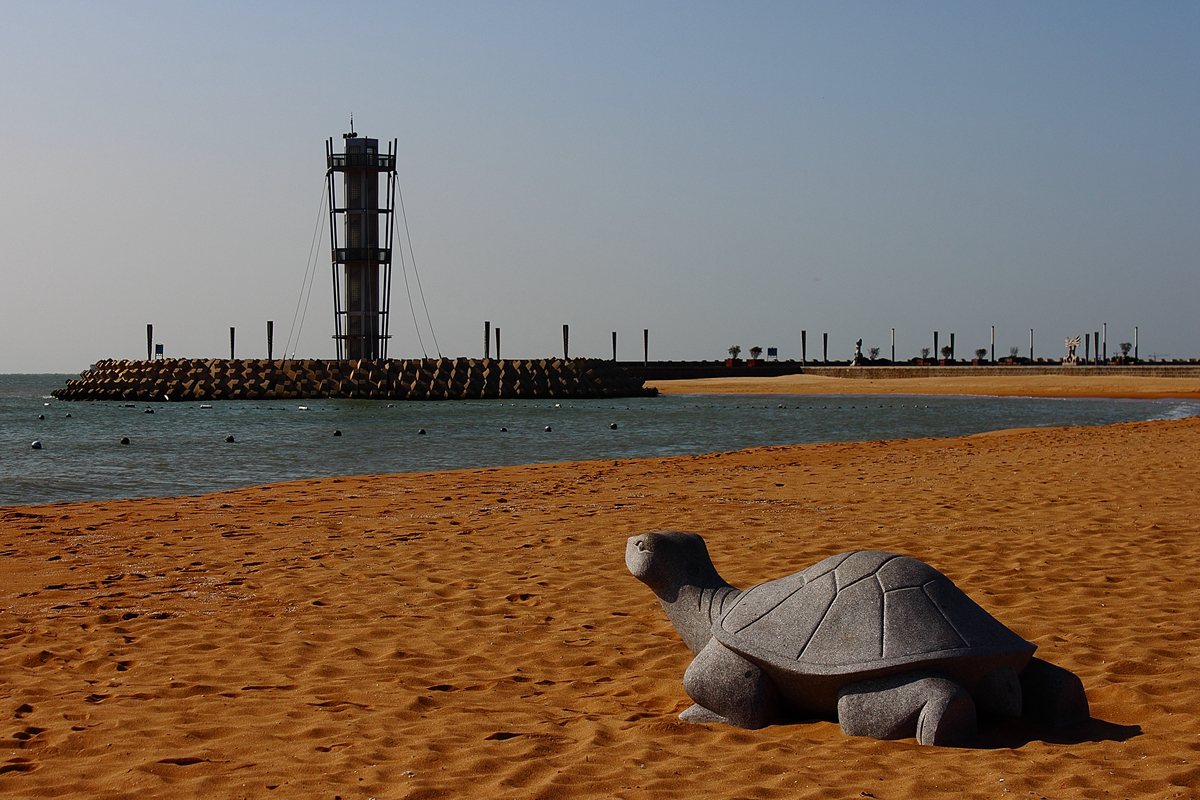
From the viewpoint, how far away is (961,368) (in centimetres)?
7850

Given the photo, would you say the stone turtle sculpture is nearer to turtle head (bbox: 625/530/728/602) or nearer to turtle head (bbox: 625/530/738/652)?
turtle head (bbox: 625/530/738/652)

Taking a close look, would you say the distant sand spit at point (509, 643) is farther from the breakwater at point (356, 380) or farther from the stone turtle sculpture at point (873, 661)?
the breakwater at point (356, 380)

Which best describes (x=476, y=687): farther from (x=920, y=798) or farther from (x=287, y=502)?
(x=287, y=502)

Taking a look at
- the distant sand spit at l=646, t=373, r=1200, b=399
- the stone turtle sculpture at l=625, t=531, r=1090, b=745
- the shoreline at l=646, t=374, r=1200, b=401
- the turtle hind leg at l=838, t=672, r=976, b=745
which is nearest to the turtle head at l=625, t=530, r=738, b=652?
the stone turtle sculpture at l=625, t=531, r=1090, b=745

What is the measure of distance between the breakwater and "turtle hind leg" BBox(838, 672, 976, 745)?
55.3m

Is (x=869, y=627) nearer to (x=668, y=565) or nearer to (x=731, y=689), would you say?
(x=731, y=689)

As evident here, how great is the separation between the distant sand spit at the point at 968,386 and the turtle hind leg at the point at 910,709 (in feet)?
179

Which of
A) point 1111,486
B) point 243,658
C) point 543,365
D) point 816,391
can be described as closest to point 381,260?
point 543,365

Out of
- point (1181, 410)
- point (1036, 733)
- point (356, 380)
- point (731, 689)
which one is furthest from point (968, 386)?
point (731, 689)

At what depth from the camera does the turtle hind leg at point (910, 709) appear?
160 inches

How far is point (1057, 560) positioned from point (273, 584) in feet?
20.6

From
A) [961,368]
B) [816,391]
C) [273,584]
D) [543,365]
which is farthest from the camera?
[961,368]

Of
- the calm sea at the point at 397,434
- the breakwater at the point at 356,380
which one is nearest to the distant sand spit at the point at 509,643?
the calm sea at the point at 397,434

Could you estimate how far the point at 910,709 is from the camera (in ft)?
13.5
